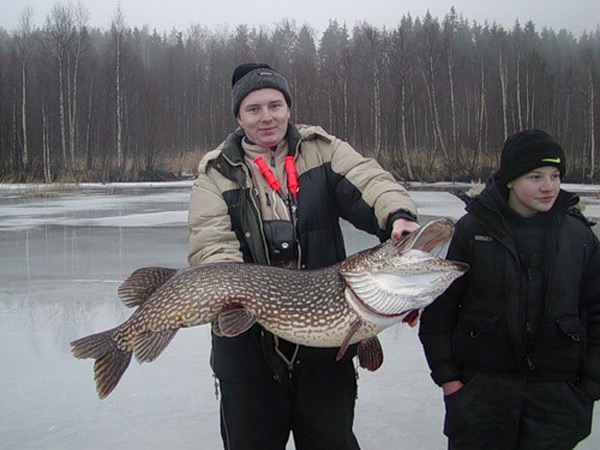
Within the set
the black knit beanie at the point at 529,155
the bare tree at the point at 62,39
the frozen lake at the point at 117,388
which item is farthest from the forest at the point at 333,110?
the black knit beanie at the point at 529,155

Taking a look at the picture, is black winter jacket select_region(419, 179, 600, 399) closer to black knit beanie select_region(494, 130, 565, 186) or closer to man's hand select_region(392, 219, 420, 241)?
black knit beanie select_region(494, 130, 565, 186)

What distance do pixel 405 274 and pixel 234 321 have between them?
0.62m

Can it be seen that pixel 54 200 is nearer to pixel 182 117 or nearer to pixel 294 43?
pixel 182 117

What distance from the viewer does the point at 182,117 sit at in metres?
40.7

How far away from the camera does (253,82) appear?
232cm

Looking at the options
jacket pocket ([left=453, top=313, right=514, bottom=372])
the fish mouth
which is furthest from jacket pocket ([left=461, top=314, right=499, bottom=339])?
the fish mouth

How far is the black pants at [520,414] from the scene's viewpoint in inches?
83.0

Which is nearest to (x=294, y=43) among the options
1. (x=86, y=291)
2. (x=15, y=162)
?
(x=15, y=162)

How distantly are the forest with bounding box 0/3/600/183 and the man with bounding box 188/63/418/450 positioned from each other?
21038 mm

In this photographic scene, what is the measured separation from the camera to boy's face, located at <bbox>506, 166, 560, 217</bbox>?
2.19 metres

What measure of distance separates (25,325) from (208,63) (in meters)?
46.8

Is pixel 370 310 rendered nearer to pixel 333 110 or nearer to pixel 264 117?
pixel 264 117

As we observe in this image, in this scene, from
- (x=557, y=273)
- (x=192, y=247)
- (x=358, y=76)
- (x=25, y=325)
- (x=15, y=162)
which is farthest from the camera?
(x=358, y=76)

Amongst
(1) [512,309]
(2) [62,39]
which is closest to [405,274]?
(1) [512,309]
